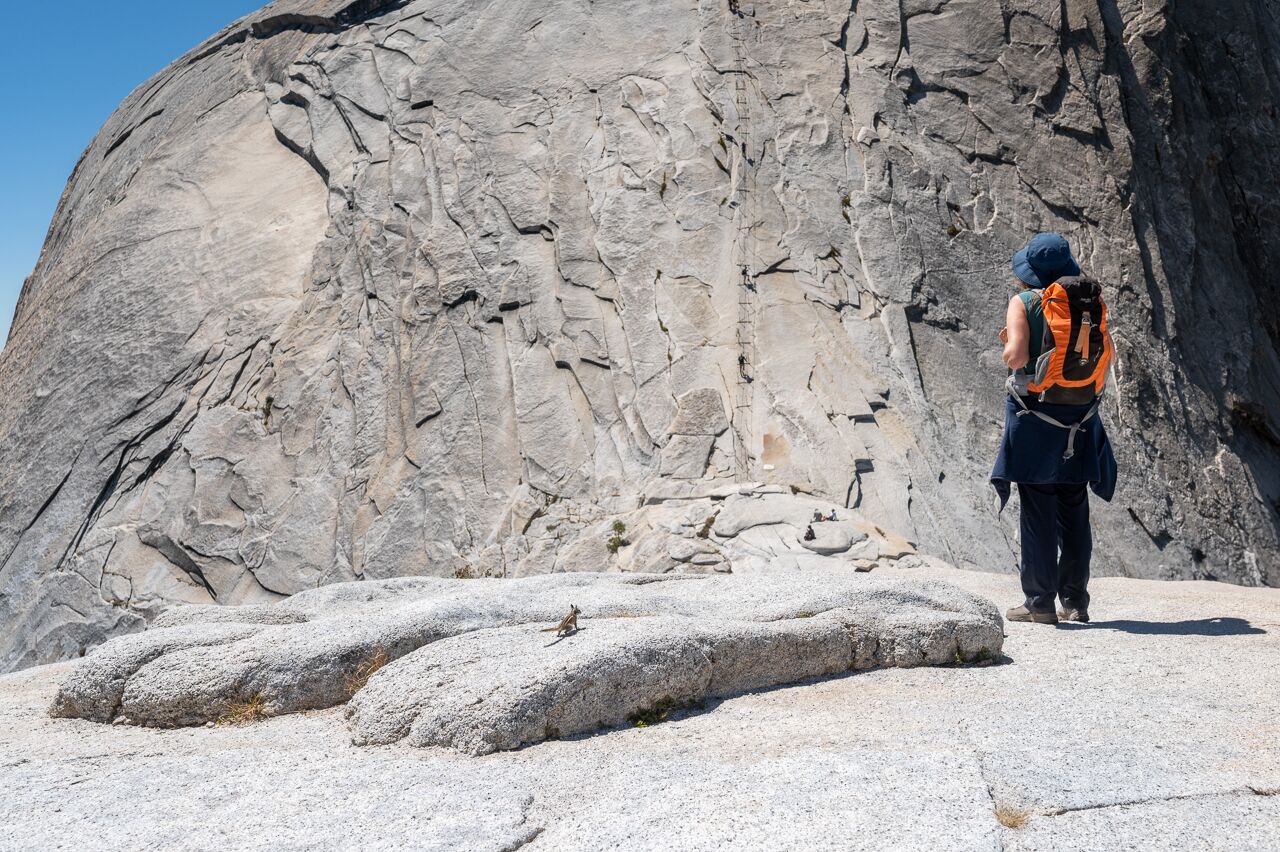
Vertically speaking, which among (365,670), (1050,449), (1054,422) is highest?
(1054,422)

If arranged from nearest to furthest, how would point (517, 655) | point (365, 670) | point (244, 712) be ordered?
point (517, 655) → point (244, 712) → point (365, 670)

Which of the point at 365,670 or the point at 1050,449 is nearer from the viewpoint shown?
the point at 365,670

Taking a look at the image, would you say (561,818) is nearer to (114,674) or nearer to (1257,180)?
(114,674)

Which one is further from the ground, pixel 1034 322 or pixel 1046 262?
pixel 1046 262

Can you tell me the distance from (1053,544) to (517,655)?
3030 millimetres

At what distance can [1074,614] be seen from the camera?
5.91 m

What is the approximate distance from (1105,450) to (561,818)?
3.86m

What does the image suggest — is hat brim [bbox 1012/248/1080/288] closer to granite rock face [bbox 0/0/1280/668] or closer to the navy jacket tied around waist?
the navy jacket tied around waist

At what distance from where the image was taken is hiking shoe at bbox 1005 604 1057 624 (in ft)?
19.1

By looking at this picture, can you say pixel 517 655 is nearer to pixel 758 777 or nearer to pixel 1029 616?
pixel 758 777

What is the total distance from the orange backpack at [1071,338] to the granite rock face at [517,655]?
3.72 ft

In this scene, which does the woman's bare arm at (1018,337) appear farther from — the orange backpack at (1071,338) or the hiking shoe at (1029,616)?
the hiking shoe at (1029,616)

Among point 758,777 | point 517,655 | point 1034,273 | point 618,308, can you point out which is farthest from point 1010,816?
point 618,308

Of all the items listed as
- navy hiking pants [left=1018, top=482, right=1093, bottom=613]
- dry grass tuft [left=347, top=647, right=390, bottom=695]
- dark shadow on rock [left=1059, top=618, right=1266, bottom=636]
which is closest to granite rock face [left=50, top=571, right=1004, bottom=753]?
dry grass tuft [left=347, top=647, right=390, bottom=695]
